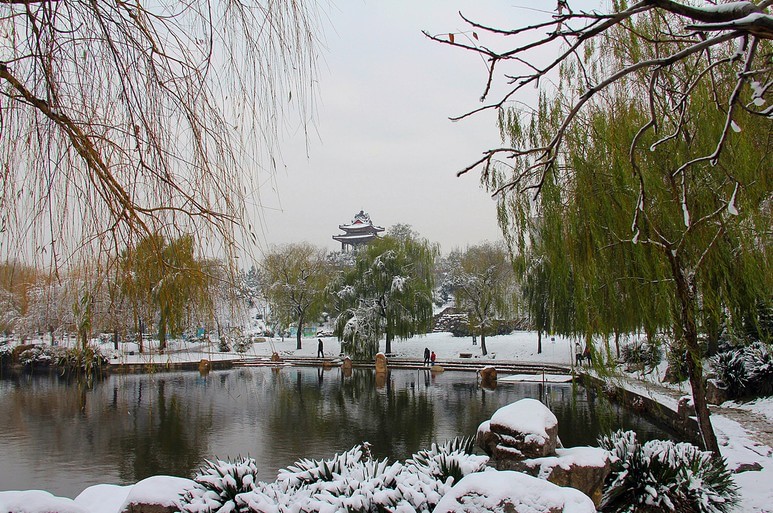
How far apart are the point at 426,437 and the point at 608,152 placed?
667cm

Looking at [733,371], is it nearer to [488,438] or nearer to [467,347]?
[488,438]

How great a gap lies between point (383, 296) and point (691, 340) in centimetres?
2148

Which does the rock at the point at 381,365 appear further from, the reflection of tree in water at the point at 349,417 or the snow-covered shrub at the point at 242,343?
the snow-covered shrub at the point at 242,343

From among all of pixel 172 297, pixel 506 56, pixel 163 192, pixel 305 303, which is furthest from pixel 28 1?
pixel 305 303

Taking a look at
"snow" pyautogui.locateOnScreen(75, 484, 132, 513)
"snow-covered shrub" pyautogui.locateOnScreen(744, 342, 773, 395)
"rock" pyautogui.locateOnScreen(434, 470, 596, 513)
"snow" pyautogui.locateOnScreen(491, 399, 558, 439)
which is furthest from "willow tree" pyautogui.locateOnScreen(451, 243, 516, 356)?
"rock" pyautogui.locateOnScreen(434, 470, 596, 513)

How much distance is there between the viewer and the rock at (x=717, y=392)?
11.4 metres

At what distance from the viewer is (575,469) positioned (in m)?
4.85

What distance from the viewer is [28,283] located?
6.30 feet

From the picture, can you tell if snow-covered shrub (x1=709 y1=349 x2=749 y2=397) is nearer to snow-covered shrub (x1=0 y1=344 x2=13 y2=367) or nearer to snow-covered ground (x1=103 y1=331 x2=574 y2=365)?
snow-covered ground (x1=103 y1=331 x2=574 y2=365)

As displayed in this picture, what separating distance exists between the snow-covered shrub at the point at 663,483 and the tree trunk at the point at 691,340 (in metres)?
0.43

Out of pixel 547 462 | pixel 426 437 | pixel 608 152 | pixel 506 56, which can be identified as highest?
pixel 608 152

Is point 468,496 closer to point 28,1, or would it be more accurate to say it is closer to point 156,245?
point 156,245

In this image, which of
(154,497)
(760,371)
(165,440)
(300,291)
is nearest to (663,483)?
(154,497)

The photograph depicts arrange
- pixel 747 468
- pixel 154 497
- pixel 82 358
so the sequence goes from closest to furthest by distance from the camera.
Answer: pixel 82 358 < pixel 154 497 < pixel 747 468
